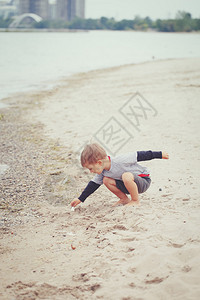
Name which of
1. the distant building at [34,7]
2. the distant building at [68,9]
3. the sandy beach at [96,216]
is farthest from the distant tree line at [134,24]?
the sandy beach at [96,216]

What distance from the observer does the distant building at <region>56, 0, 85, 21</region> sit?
131m

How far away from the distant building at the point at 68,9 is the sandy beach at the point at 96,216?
132527 millimetres

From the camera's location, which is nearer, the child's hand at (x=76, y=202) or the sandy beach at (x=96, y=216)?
the sandy beach at (x=96, y=216)

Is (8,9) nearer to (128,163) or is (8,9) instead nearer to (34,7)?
(34,7)

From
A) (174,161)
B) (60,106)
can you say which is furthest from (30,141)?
(60,106)

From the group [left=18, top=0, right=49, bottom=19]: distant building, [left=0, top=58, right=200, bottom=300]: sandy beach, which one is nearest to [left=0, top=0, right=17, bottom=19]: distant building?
[left=18, top=0, right=49, bottom=19]: distant building

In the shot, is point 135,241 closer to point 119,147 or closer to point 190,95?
point 119,147

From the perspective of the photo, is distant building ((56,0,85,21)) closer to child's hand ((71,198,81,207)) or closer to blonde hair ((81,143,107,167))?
child's hand ((71,198,81,207))

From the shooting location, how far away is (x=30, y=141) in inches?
248

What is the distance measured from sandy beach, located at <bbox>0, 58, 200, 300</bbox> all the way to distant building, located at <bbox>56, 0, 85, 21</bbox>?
132527 mm

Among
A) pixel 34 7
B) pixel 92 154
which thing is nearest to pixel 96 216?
pixel 92 154

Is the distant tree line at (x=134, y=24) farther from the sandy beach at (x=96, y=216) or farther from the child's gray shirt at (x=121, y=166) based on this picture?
the child's gray shirt at (x=121, y=166)

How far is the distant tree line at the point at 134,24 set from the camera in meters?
75.1

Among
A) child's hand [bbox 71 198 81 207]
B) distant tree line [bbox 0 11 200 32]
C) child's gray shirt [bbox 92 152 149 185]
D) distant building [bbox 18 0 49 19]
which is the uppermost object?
distant building [bbox 18 0 49 19]
